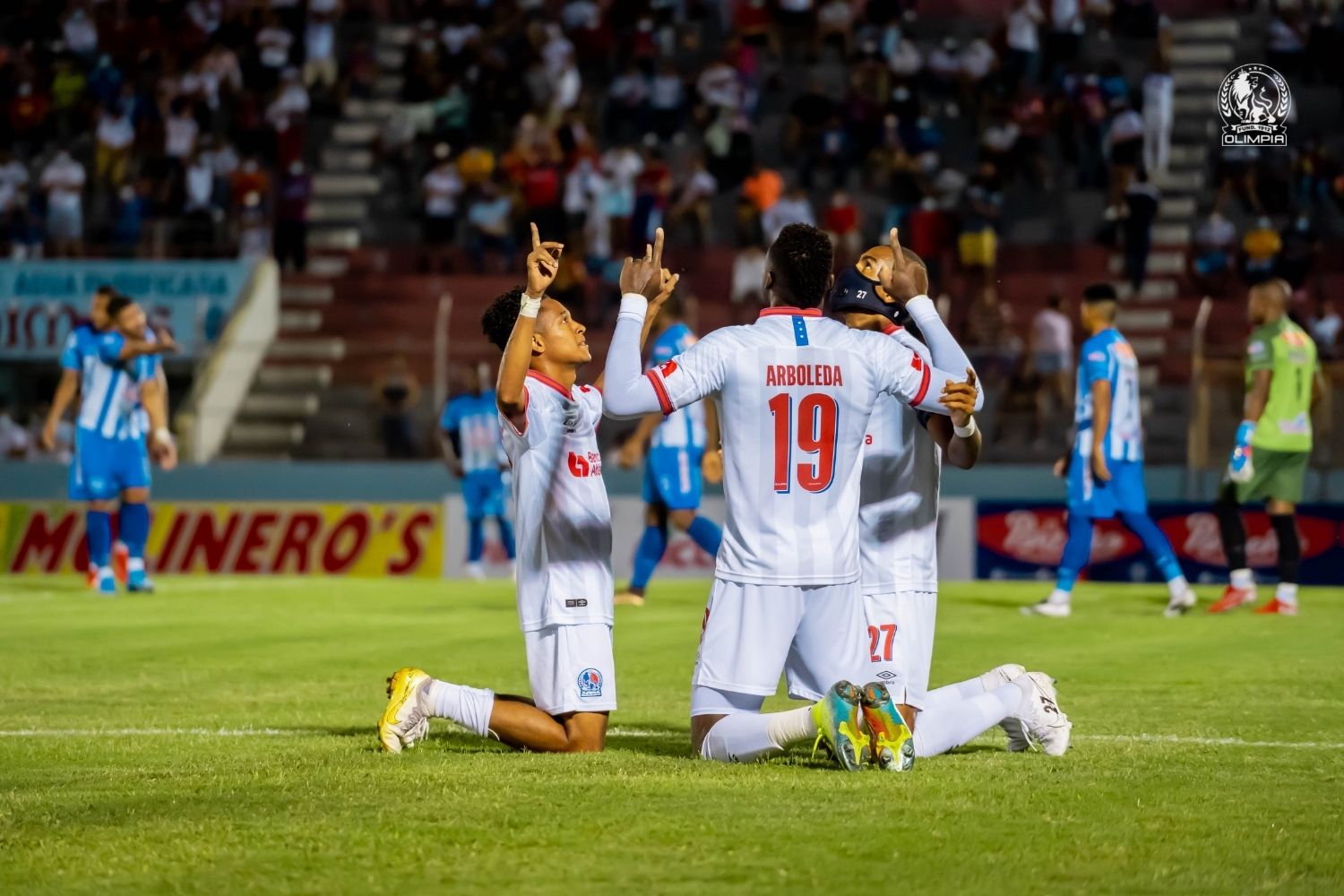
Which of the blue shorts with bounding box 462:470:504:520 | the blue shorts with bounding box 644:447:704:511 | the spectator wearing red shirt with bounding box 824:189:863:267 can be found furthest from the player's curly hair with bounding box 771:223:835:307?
the spectator wearing red shirt with bounding box 824:189:863:267

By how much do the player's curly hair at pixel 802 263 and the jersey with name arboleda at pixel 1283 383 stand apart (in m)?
8.54

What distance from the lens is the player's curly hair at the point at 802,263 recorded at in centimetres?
705

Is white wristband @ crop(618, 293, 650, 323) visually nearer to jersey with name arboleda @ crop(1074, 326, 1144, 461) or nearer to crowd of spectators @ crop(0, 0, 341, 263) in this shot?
jersey with name arboleda @ crop(1074, 326, 1144, 461)

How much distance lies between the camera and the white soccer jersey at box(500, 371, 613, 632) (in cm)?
751

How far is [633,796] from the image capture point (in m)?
6.30

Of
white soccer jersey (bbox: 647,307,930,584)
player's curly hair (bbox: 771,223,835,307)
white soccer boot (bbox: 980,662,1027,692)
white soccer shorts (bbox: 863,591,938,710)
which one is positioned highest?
player's curly hair (bbox: 771,223,835,307)

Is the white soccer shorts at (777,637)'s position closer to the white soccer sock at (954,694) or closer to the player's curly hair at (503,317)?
the white soccer sock at (954,694)

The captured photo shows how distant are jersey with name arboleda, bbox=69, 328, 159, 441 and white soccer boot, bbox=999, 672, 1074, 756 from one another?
447 inches

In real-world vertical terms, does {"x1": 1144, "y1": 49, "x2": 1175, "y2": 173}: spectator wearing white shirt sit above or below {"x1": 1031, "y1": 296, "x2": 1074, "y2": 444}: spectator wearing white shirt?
above

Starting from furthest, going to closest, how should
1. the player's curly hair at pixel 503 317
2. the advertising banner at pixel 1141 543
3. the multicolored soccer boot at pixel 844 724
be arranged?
the advertising banner at pixel 1141 543 → the player's curly hair at pixel 503 317 → the multicolored soccer boot at pixel 844 724

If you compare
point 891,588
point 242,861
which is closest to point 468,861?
point 242,861

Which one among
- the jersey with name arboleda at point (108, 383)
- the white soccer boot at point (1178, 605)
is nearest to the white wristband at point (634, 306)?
the white soccer boot at point (1178, 605)

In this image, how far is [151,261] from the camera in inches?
1030

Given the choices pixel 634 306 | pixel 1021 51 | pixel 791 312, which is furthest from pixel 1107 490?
pixel 1021 51
